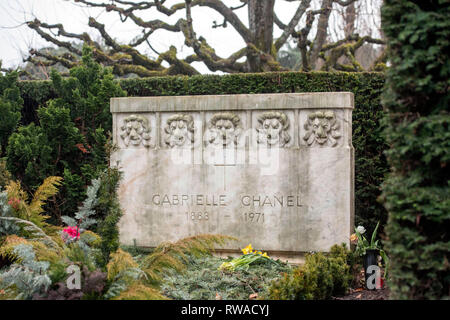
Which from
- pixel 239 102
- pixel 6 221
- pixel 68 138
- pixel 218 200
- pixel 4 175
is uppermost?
pixel 239 102

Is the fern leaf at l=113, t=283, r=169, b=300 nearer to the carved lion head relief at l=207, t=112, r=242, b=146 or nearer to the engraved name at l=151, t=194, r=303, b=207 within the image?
the engraved name at l=151, t=194, r=303, b=207

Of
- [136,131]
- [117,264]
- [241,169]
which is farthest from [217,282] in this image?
[136,131]

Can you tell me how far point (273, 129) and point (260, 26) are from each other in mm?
5991

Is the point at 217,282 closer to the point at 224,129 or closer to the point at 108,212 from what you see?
the point at 108,212

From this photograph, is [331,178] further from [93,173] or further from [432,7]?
[93,173]

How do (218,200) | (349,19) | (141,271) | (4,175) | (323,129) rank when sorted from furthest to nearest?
(349,19) → (4,175) → (218,200) → (323,129) → (141,271)

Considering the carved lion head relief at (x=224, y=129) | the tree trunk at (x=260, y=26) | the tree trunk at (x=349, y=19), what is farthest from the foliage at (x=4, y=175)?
the tree trunk at (x=349, y=19)

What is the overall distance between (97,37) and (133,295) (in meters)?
17.8

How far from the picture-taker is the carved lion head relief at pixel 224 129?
20.4 feet

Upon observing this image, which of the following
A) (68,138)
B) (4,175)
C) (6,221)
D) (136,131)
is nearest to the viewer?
(6,221)

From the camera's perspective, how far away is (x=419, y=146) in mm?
3148

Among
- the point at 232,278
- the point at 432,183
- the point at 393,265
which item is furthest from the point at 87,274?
the point at 432,183

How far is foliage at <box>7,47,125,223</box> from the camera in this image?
7.07 meters

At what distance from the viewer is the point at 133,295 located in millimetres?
3668
